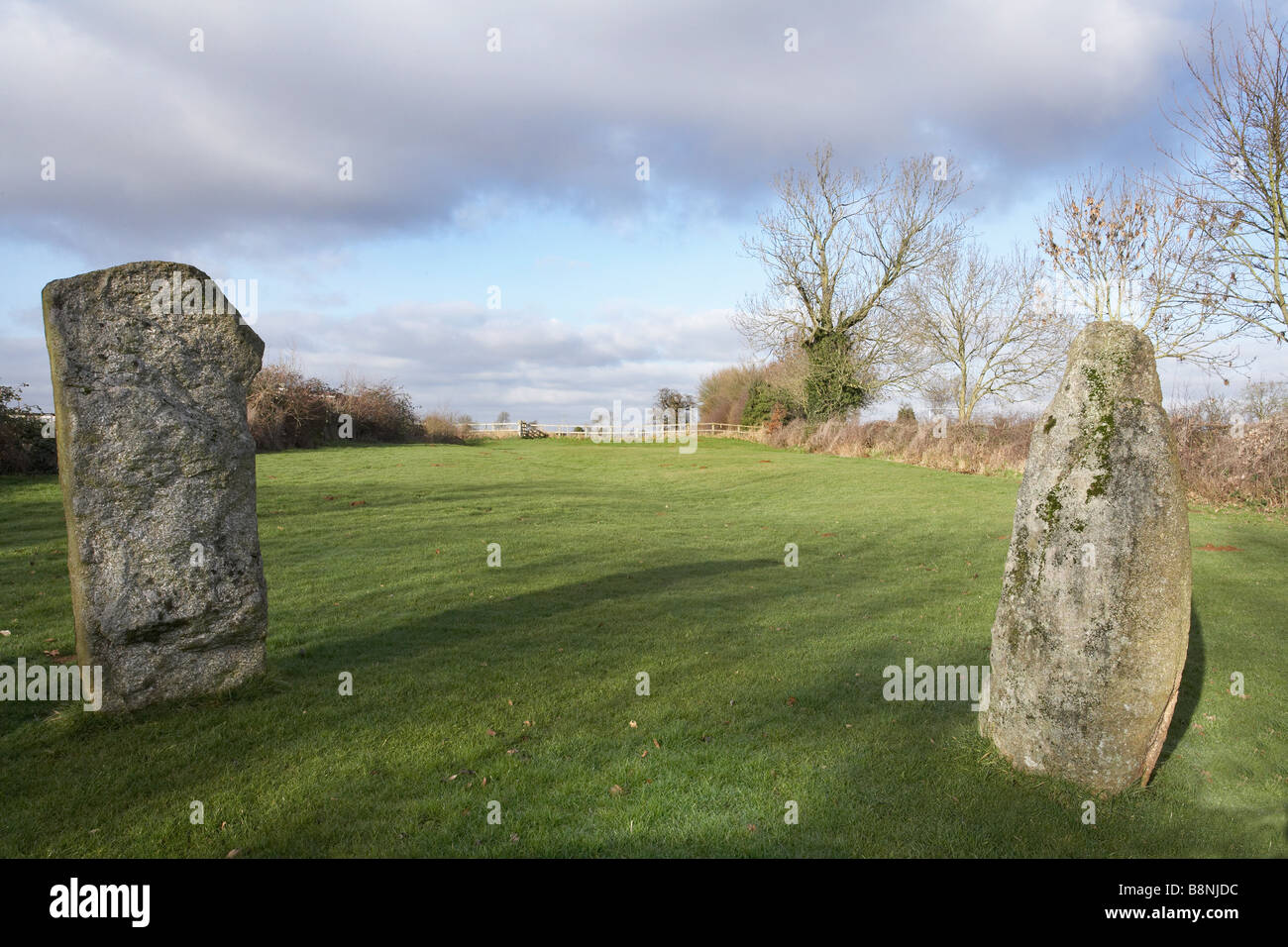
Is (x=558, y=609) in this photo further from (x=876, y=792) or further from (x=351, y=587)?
(x=876, y=792)

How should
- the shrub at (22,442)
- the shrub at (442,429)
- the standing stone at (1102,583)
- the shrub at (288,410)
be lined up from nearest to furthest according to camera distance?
the standing stone at (1102,583) → the shrub at (22,442) → the shrub at (288,410) → the shrub at (442,429)

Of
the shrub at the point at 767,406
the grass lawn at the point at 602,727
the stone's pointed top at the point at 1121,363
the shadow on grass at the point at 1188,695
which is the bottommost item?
the shadow on grass at the point at 1188,695

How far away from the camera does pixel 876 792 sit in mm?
4965

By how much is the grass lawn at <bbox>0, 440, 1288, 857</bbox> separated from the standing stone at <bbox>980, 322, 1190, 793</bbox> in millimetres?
440

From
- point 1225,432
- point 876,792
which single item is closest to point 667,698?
point 876,792

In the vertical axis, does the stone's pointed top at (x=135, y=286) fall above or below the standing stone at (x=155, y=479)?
above

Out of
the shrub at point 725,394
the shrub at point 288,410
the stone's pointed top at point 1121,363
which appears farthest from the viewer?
the shrub at point 725,394

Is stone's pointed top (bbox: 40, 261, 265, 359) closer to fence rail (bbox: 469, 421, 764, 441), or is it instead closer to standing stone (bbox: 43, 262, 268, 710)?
standing stone (bbox: 43, 262, 268, 710)

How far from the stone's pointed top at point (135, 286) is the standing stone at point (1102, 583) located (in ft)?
23.3

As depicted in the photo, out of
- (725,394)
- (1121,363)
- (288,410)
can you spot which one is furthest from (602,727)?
(725,394)

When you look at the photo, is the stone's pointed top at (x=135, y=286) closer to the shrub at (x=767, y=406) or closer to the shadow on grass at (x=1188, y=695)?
the shadow on grass at (x=1188, y=695)

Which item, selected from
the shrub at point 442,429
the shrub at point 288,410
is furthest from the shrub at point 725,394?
the shrub at point 288,410

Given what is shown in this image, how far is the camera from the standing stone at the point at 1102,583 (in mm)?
4691
